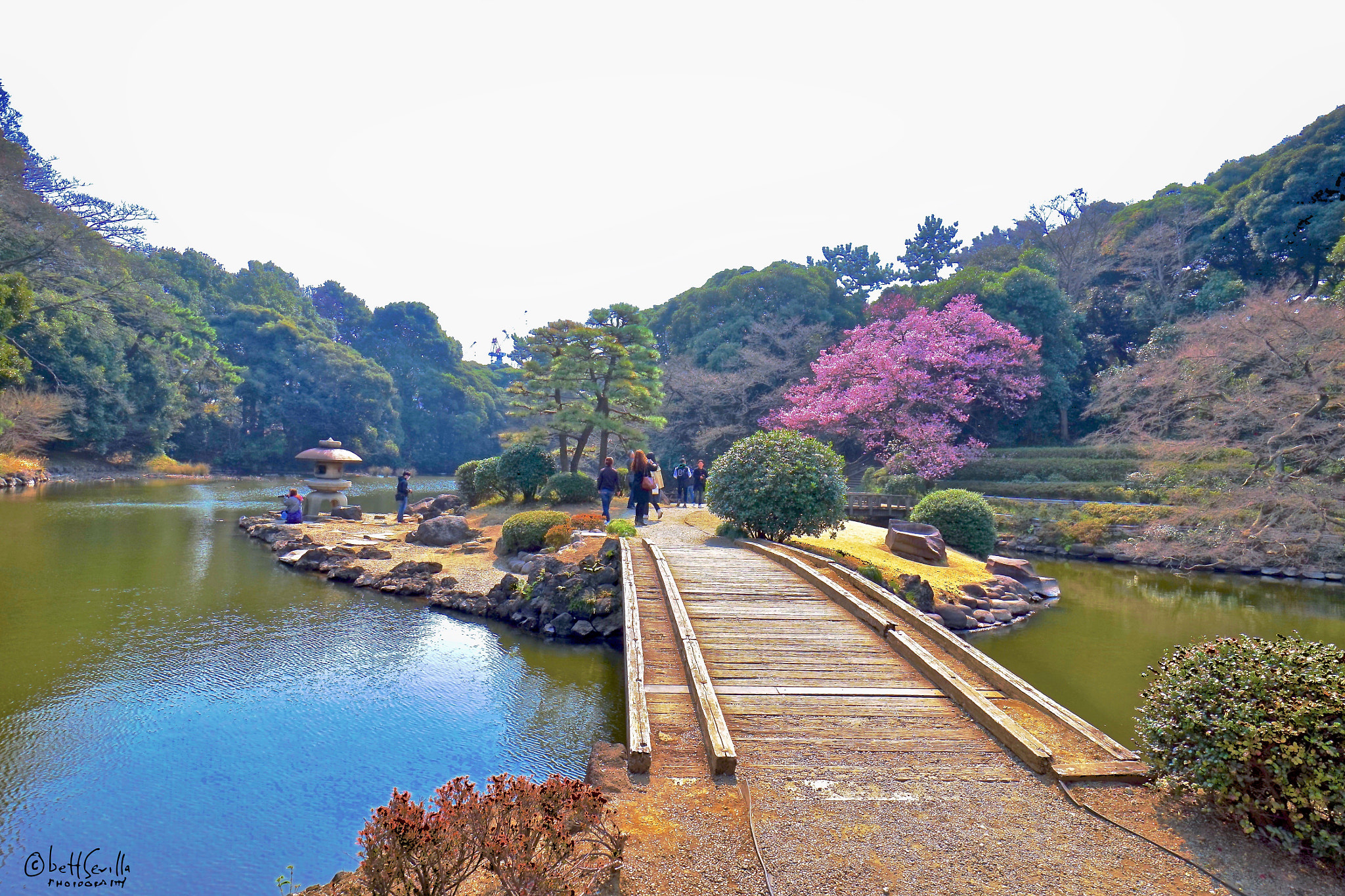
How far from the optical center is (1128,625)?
1314cm

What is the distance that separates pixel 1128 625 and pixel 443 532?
16104 millimetres

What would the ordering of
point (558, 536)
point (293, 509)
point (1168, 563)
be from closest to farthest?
point (558, 536) < point (1168, 563) < point (293, 509)

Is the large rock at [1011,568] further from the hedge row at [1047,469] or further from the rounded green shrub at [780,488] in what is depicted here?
the hedge row at [1047,469]

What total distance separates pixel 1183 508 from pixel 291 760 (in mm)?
20770

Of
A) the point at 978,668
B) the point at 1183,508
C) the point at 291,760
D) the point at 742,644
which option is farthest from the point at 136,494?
the point at 1183,508

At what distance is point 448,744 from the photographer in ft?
23.9

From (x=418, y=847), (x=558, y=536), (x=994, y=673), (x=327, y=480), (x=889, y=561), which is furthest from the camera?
(x=327, y=480)

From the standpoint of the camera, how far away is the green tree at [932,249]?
171 ft

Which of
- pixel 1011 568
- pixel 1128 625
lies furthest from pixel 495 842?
pixel 1011 568

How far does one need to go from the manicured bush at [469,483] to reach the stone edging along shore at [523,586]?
7.08m

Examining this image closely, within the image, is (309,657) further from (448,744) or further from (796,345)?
(796,345)

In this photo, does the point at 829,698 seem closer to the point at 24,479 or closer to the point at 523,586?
the point at 523,586

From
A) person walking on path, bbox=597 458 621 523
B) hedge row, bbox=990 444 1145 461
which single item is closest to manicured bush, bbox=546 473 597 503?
person walking on path, bbox=597 458 621 523

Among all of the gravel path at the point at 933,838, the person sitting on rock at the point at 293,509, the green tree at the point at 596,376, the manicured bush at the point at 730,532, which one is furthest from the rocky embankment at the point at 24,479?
the gravel path at the point at 933,838
